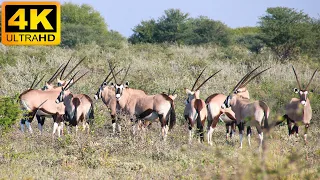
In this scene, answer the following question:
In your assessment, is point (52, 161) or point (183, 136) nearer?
point (52, 161)

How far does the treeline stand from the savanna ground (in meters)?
3.32

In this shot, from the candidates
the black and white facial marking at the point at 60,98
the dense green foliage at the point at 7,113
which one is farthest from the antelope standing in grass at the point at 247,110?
the dense green foliage at the point at 7,113

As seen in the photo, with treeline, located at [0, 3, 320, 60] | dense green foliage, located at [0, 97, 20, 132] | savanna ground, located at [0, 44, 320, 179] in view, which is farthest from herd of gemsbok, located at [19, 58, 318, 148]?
treeline, located at [0, 3, 320, 60]

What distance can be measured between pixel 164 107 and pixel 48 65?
11662 mm

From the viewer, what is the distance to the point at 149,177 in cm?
786

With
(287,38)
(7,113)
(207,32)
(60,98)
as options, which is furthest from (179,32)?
(7,113)

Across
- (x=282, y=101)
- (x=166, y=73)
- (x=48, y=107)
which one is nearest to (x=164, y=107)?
(x=48, y=107)

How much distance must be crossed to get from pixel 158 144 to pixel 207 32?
2969 cm

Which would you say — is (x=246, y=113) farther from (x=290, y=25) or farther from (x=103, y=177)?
(x=290, y=25)

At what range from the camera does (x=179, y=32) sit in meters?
38.4

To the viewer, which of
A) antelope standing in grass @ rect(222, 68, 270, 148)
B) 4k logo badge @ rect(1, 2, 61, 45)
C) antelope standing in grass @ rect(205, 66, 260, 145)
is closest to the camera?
antelope standing in grass @ rect(222, 68, 270, 148)

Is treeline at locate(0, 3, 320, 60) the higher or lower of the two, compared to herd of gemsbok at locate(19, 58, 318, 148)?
higher

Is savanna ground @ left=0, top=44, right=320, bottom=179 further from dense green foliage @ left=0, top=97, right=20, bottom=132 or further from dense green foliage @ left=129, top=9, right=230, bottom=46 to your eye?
dense green foliage @ left=129, top=9, right=230, bottom=46

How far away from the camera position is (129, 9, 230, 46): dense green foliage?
3822cm
